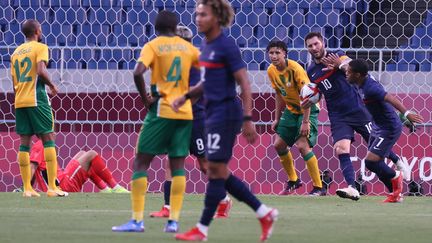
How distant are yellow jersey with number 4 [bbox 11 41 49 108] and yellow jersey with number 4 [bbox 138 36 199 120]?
12.9 feet

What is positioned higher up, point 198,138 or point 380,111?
point 380,111

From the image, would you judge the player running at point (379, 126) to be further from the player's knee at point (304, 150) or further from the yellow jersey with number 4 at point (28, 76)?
the yellow jersey with number 4 at point (28, 76)

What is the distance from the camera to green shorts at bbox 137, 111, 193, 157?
799 centimetres

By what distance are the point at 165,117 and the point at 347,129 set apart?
4893mm

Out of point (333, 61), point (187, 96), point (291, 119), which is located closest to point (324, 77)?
point (333, 61)

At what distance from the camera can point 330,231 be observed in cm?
809

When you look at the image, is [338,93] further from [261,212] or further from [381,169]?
[261,212]

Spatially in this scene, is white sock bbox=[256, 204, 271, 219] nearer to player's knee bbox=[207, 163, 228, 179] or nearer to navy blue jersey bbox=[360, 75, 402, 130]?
player's knee bbox=[207, 163, 228, 179]

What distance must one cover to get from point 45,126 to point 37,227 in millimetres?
3971

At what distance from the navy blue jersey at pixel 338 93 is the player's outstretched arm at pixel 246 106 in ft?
17.9

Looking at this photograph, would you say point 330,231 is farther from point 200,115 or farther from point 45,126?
point 45,126

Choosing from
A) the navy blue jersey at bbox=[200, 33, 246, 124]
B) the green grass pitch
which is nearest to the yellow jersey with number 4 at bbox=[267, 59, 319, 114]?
the green grass pitch

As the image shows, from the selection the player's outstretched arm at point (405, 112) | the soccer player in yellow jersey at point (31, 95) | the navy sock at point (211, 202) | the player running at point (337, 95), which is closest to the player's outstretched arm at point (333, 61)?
the player running at point (337, 95)

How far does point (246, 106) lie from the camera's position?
7.23 m
